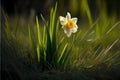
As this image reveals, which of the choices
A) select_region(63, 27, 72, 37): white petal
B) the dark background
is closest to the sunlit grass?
select_region(63, 27, 72, 37): white petal

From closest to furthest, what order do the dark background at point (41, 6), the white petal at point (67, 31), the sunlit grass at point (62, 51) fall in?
the sunlit grass at point (62, 51) < the white petal at point (67, 31) < the dark background at point (41, 6)

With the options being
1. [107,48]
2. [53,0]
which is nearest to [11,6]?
[53,0]

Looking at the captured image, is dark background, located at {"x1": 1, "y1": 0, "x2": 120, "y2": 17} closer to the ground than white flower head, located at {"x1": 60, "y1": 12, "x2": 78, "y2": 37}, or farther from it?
closer to the ground

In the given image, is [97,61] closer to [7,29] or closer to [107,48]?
[107,48]

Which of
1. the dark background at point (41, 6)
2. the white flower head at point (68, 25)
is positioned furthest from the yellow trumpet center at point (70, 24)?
the dark background at point (41, 6)

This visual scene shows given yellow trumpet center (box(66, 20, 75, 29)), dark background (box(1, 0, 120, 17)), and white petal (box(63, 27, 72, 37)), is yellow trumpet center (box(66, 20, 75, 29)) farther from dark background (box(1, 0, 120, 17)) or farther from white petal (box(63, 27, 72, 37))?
dark background (box(1, 0, 120, 17))

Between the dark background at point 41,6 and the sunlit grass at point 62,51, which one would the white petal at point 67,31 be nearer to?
the sunlit grass at point 62,51

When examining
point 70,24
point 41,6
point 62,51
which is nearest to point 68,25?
point 70,24

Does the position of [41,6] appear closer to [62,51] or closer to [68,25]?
[68,25]

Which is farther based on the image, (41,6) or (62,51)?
(41,6)

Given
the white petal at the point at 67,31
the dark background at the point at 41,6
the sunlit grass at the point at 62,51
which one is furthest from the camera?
the dark background at the point at 41,6

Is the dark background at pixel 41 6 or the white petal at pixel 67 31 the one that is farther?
the dark background at pixel 41 6

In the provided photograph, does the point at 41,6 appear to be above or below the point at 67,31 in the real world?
below
